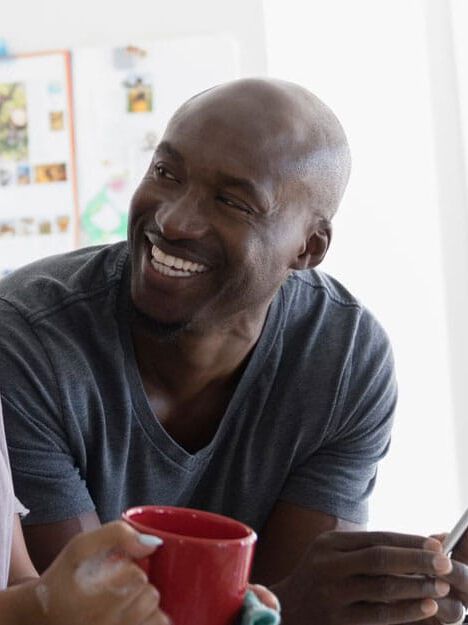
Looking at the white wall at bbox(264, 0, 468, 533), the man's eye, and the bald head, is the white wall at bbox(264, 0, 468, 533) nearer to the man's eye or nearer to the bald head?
the bald head

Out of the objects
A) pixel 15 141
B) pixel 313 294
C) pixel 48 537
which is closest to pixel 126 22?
pixel 15 141

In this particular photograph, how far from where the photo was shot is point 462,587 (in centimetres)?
109

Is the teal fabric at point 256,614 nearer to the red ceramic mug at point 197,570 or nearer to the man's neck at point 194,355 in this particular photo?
the red ceramic mug at point 197,570

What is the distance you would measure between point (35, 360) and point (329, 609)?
439 millimetres

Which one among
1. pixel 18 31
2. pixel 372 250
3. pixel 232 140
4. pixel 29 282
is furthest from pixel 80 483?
pixel 18 31

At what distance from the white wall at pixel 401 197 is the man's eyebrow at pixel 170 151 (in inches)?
46.1

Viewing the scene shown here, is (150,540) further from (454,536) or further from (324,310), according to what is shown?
(324,310)

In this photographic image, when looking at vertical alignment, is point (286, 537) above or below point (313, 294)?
below

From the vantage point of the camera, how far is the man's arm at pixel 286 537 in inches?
55.4

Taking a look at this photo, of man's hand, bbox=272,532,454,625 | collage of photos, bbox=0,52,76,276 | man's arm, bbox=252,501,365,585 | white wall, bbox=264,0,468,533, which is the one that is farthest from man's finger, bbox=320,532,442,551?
collage of photos, bbox=0,52,76,276

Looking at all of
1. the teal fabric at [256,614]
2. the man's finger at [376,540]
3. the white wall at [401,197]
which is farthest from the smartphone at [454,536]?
the white wall at [401,197]

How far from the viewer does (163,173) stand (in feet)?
4.29

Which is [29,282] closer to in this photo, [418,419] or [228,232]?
[228,232]

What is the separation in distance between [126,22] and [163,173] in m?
1.28
